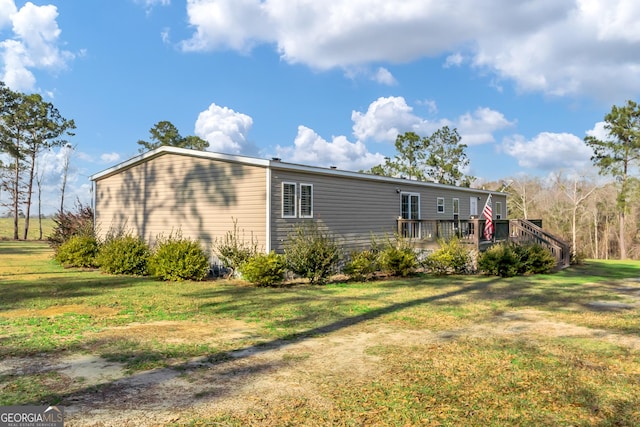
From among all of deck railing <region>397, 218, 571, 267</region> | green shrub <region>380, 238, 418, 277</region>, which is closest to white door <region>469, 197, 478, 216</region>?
deck railing <region>397, 218, 571, 267</region>

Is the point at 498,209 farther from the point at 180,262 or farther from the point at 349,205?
the point at 180,262

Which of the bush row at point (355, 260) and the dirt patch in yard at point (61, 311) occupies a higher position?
the bush row at point (355, 260)

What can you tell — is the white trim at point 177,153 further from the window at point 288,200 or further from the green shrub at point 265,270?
the green shrub at point 265,270

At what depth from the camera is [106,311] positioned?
7445mm

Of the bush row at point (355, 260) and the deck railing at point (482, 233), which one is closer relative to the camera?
the bush row at point (355, 260)

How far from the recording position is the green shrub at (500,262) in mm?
12914

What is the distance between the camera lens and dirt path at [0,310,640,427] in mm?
3363

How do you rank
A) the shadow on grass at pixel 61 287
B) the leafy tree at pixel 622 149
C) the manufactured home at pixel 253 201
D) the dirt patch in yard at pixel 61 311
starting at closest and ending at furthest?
the dirt patch in yard at pixel 61 311, the shadow on grass at pixel 61 287, the manufactured home at pixel 253 201, the leafy tree at pixel 622 149

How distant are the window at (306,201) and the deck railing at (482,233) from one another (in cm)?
477

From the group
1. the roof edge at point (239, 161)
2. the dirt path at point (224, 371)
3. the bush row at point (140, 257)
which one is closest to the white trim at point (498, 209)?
the roof edge at point (239, 161)

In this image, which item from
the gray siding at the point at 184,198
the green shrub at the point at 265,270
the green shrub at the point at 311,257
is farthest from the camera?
the gray siding at the point at 184,198

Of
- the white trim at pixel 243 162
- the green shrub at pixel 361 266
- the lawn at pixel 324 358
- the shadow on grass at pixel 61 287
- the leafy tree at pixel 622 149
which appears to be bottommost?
the lawn at pixel 324 358

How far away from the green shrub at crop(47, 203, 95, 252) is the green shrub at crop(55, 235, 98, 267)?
1.80 meters

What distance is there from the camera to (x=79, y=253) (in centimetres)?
1481
